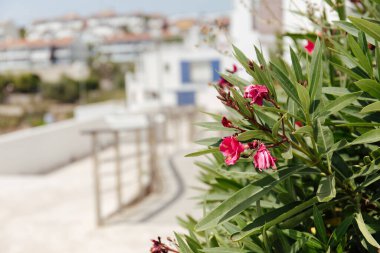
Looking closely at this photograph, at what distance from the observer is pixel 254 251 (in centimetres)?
96

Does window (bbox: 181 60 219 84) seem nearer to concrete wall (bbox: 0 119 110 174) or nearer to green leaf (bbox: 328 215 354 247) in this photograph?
concrete wall (bbox: 0 119 110 174)

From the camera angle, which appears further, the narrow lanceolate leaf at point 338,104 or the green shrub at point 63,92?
the green shrub at point 63,92

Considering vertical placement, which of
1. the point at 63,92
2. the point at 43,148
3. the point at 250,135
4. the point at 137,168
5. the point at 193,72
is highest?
the point at 63,92

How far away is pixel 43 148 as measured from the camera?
1041 cm

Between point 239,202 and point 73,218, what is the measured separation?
5485mm

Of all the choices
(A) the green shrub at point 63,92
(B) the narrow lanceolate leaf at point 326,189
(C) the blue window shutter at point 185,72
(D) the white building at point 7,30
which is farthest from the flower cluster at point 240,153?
(D) the white building at point 7,30

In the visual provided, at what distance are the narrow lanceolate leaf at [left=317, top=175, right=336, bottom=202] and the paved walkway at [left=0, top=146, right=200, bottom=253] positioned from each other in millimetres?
2347

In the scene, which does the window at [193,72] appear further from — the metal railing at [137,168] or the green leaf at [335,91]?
the green leaf at [335,91]

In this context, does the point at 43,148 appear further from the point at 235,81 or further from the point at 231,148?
the point at 231,148

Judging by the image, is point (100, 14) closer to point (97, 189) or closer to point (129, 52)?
point (129, 52)

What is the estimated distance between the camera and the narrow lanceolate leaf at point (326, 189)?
0.85 meters

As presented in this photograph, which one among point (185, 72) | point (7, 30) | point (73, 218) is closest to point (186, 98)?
point (185, 72)

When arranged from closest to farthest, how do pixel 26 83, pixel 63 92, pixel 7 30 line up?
1. pixel 63 92
2. pixel 26 83
3. pixel 7 30

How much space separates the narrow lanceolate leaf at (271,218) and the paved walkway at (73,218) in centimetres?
227
